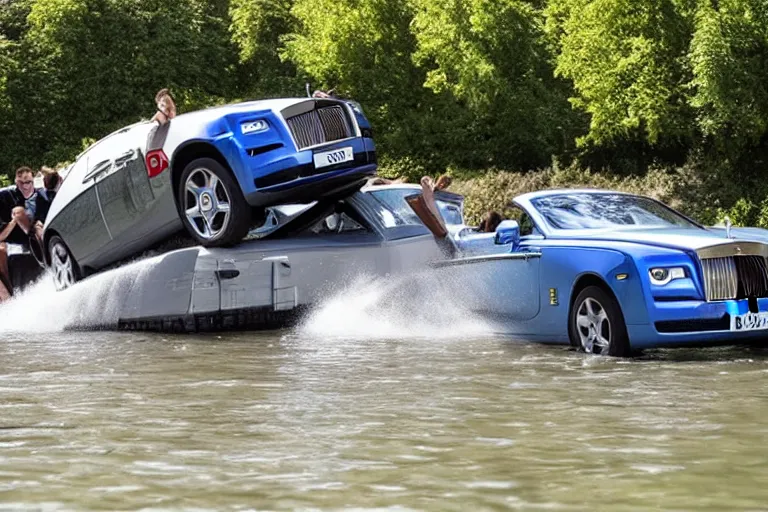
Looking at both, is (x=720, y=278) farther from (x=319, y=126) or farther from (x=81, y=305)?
(x=81, y=305)

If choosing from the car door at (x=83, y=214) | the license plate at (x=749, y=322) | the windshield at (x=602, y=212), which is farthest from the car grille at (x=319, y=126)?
the license plate at (x=749, y=322)

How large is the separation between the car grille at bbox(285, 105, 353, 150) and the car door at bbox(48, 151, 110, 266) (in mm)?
2094

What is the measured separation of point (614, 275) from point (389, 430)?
142 inches

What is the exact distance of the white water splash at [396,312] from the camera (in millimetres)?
12672

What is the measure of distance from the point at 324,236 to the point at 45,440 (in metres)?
7.42

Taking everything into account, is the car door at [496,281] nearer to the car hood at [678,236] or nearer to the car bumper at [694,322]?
the car hood at [678,236]

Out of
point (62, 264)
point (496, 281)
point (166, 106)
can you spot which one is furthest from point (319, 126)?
point (62, 264)

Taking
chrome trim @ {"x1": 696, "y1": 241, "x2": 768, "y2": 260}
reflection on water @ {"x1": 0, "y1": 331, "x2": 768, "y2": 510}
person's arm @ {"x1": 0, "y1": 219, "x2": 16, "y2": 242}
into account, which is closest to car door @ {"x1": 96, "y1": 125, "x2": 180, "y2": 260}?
person's arm @ {"x1": 0, "y1": 219, "x2": 16, "y2": 242}

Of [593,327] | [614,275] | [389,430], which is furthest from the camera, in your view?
[593,327]

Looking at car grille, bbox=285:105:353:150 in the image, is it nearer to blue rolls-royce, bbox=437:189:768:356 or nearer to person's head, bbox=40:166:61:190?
blue rolls-royce, bbox=437:189:768:356

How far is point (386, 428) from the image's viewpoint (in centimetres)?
744

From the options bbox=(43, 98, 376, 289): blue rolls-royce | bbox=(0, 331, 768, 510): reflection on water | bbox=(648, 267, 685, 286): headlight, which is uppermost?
bbox=(43, 98, 376, 289): blue rolls-royce

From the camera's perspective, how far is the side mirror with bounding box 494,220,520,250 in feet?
38.0

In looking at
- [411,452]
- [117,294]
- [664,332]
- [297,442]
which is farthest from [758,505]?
[117,294]
